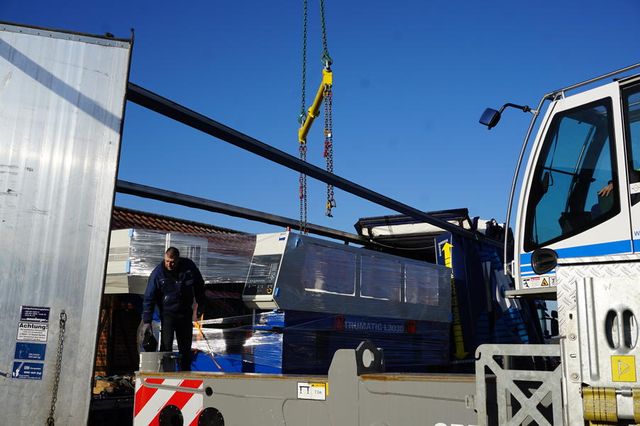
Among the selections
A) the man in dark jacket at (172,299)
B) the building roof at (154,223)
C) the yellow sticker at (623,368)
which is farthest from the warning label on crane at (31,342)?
the building roof at (154,223)

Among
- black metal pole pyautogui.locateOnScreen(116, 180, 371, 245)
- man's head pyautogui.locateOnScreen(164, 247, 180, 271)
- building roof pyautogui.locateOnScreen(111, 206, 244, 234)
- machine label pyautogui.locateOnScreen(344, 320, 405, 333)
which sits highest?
building roof pyautogui.locateOnScreen(111, 206, 244, 234)

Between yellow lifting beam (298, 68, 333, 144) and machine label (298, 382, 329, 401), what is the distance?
17.8 metres

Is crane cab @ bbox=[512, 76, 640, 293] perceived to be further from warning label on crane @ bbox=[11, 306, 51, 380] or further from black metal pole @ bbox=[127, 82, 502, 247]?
warning label on crane @ bbox=[11, 306, 51, 380]

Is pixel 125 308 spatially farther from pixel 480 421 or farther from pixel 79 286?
pixel 480 421

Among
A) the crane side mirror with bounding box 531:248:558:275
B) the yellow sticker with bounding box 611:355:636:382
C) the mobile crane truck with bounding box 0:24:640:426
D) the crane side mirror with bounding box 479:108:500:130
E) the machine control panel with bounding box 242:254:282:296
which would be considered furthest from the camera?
the machine control panel with bounding box 242:254:282:296

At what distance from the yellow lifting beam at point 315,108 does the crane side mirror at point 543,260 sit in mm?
16928

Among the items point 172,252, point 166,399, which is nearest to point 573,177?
point 166,399

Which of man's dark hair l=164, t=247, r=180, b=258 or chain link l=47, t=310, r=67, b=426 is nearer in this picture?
chain link l=47, t=310, r=67, b=426

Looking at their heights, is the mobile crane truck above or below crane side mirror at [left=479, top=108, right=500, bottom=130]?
below

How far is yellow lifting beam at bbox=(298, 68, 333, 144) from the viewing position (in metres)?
20.8

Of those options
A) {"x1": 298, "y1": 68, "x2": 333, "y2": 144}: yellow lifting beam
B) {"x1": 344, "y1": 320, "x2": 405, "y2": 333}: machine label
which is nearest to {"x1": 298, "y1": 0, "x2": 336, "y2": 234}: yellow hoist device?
{"x1": 298, "y1": 68, "x2": 333, "y2": 144}: yellow lifting beam

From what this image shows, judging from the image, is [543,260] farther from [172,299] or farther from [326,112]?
[326,112]

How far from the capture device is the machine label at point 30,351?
4.29 meters

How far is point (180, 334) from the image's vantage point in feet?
20.1
